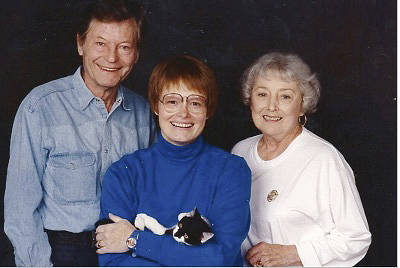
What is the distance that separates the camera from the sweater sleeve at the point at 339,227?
2.10m

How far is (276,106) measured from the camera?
7.14ft

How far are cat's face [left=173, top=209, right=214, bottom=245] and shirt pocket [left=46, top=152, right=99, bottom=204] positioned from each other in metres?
0.52

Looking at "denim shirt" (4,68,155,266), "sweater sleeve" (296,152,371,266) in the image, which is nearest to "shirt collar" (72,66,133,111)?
"denim shirt" (4,68,155,266)

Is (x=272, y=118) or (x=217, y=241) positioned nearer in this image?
(x=217, y=241)

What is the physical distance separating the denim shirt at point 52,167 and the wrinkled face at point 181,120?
0.36 m

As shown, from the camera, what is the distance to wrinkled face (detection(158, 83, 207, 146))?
6.34ft

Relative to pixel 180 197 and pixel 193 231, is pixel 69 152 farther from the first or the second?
pixel 193 231

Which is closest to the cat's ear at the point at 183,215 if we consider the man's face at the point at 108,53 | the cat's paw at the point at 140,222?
the cat's paw at the point at 140,222

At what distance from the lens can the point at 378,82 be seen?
7.83 feet

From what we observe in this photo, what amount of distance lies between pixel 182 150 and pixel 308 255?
2.28 feet

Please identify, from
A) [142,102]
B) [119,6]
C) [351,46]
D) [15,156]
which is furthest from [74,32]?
[351,46]

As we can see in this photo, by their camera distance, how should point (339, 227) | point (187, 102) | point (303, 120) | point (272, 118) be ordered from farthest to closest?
point (303, 120)
point (272, 118)
point (339, 227)
point (187, 102)

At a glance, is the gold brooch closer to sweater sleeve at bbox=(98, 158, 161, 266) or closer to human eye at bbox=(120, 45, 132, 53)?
sweater sleeve at bbox=(98, 158, 161, 266)

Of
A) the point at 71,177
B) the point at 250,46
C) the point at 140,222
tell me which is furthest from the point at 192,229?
the point at 250,46
